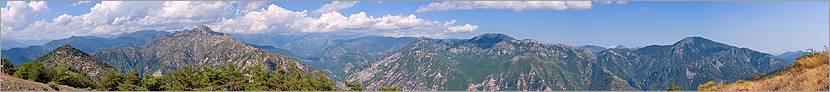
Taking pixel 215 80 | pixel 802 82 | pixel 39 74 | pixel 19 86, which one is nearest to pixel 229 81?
pixel 215 80

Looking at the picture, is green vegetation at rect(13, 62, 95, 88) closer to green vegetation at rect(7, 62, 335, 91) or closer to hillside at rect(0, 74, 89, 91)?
green vegetation at rect(7, 62, 335, 91)

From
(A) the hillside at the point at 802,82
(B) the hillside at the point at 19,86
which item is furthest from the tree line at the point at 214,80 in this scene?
(A) the hillside at the point at 802,82

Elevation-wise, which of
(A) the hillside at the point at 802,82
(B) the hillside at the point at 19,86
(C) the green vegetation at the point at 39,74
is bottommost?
(C) the green vegetation at the point at 39,74

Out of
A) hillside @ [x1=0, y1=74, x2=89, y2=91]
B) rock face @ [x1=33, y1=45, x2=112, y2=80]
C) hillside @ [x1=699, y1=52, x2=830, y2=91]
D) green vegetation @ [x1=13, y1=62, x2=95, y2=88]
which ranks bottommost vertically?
rock face @ [x1=33, y1=45, x2=112, y2=80]

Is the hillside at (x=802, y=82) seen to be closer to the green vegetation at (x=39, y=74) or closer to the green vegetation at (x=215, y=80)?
the green vegetation at (x=215, y=80)

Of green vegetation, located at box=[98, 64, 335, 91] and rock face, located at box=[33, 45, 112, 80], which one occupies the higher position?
green vegetation, located at box=[98, 64, 335, 91]

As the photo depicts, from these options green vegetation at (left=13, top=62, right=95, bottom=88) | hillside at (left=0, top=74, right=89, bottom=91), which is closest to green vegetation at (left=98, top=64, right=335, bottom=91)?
green vegetation at (left=13, top=62, right=95, bottom=88)

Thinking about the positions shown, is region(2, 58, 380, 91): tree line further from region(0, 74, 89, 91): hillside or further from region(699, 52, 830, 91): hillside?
region(699, 52, 830, 91): hillside

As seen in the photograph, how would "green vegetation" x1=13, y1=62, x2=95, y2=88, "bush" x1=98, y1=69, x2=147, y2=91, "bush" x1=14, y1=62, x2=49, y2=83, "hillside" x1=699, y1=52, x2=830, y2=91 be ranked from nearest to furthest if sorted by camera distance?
"hillside" x1=699, y1=52, x2=830, y2=91 → "bush" x1=14, y1=62, x2=49, y2=83 → "green vegetation" x1=13, y1=62, x2=95, y2=88 → "bush" x1=98, y1=69, x2=147, y2=91

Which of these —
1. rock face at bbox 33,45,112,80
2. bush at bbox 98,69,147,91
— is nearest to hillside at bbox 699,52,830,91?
bush at bbox 98,69,147,91

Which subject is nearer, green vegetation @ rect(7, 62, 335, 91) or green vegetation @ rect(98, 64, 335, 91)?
green vegetation @ rect(98, 64, 335, 91)

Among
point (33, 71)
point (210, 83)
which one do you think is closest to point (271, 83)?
point (210, 83)

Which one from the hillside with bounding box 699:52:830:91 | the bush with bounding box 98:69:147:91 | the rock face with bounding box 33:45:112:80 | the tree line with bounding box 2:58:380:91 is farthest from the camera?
the rock face with bounding box 33:45:112:80

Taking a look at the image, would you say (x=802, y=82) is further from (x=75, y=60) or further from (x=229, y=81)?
(x=75, y=60)
